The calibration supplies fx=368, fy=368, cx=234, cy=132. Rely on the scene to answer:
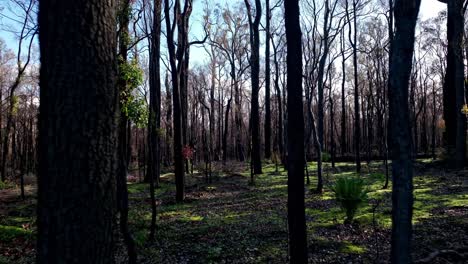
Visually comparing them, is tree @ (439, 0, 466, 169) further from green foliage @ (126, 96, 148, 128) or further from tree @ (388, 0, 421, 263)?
tree @ (388, 0, 421, 263)

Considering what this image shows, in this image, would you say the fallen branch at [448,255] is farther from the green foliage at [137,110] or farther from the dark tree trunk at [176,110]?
the green foliage at [137,110]

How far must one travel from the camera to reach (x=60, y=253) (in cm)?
193

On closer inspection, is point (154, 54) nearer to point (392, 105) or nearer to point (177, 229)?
point (177, 229)

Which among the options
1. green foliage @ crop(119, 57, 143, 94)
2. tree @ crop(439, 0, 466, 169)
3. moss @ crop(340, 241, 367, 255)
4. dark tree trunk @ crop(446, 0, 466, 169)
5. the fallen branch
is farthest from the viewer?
tree @ crop(439, 0, 466, 169)

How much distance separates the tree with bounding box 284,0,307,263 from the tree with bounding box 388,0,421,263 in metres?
1.42

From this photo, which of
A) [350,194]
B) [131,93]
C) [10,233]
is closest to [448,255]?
[350,194]

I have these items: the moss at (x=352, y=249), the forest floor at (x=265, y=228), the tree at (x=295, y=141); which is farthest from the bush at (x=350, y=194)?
the tree at (x=295, y=141)

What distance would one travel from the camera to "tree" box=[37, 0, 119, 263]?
195cm

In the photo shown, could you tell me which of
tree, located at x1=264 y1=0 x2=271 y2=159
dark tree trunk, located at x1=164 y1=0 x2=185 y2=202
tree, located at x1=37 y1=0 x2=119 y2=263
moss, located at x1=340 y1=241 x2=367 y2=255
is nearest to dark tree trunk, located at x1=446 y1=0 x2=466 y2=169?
tree, located at x1=264 y1=0 x2=271 y2=159

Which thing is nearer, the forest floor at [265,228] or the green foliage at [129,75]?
the forest floor at [265,228]

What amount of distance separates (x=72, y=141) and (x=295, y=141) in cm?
408

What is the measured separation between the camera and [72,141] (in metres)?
1.97

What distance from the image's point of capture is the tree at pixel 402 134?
4.36 m

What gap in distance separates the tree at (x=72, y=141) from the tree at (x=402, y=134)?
3.54 m
